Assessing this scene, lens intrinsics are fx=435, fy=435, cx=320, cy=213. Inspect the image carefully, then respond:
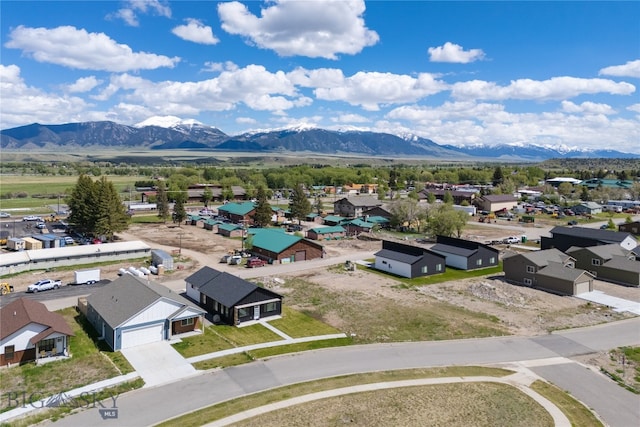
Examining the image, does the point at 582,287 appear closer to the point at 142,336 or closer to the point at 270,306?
the point at 270,306

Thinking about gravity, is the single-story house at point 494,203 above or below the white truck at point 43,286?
above

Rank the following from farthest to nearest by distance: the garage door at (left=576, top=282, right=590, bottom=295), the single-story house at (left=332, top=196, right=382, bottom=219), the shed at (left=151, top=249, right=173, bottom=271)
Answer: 1. the single-story house at (left=332, top=196, right=382, bottom=219)
2. the shed at (left=151, top=249, right=173, bottom=271)
3. the garage door at (left=576, top=282, right=590, bottom=295)

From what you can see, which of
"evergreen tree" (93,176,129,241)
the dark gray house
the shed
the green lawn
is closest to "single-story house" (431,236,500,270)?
the dark gray house

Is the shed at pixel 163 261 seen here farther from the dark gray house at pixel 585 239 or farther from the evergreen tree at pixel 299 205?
the dark gray house at pixel 585 239

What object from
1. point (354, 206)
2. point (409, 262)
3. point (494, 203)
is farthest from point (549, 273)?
point (494, 203)

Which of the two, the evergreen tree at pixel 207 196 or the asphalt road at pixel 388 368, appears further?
the evergreen tree at pixel 207 196

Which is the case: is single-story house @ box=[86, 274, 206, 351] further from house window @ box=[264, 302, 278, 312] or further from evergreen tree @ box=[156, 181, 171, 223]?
evergreen tree @ box=[156, 181, 171, 223]

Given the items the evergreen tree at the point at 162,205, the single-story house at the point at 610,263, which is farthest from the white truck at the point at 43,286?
the single-story house at the point at 610,263

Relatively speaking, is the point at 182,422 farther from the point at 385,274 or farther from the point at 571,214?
the point at 571,214
